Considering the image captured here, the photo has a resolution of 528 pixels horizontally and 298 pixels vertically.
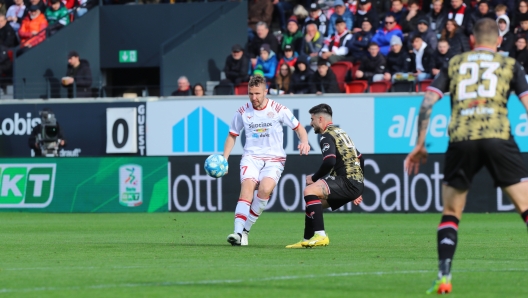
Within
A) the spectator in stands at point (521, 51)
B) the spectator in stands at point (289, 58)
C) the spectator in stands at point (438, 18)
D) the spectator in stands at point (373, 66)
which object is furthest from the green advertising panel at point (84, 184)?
the spectator in stands at point (521, 51)

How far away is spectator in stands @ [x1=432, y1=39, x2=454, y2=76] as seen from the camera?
74.0ft

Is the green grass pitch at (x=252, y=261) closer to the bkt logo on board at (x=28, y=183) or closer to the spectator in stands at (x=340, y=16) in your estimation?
the bkt logo on board at (x=28, y=183)

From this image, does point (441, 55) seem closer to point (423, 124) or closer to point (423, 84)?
point (423, 84)

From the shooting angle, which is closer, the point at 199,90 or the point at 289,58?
the point at 199,90

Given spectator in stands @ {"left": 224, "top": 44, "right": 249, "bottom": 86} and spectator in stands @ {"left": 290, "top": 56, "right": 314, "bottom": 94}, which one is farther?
spectator in stands @ {"left": 224, "top": 44, "right": 249, "bottom": 86}

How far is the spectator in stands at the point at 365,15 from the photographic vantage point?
83.7 ft

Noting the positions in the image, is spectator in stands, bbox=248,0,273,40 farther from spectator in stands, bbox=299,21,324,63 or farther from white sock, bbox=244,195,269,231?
white sock, bbox=244,195,269,231

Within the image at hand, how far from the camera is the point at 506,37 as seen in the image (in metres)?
22.8

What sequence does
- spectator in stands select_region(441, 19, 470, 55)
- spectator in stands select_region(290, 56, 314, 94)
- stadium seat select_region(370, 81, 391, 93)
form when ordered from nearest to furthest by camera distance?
1. spectator in stands select_region(441, 19, 470, 55)
2. stadium seat select_region(370, 81, 391, 93)
3. spectator in stands select_region(290, 56, 314, 94)

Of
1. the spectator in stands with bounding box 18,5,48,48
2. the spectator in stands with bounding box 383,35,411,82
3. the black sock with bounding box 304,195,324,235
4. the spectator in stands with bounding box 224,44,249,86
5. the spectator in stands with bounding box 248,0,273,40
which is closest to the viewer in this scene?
the black sock with bounding box 304,195,324,235

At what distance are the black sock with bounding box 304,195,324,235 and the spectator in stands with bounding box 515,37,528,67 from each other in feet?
36.3

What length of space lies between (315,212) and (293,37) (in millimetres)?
14071

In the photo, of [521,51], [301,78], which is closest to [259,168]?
[521,51]

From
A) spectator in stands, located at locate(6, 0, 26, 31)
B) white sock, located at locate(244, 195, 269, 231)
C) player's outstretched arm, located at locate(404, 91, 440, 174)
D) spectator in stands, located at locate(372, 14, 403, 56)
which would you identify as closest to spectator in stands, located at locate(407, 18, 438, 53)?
spectator in stands, located at locate(372, 14, 403, 56)
